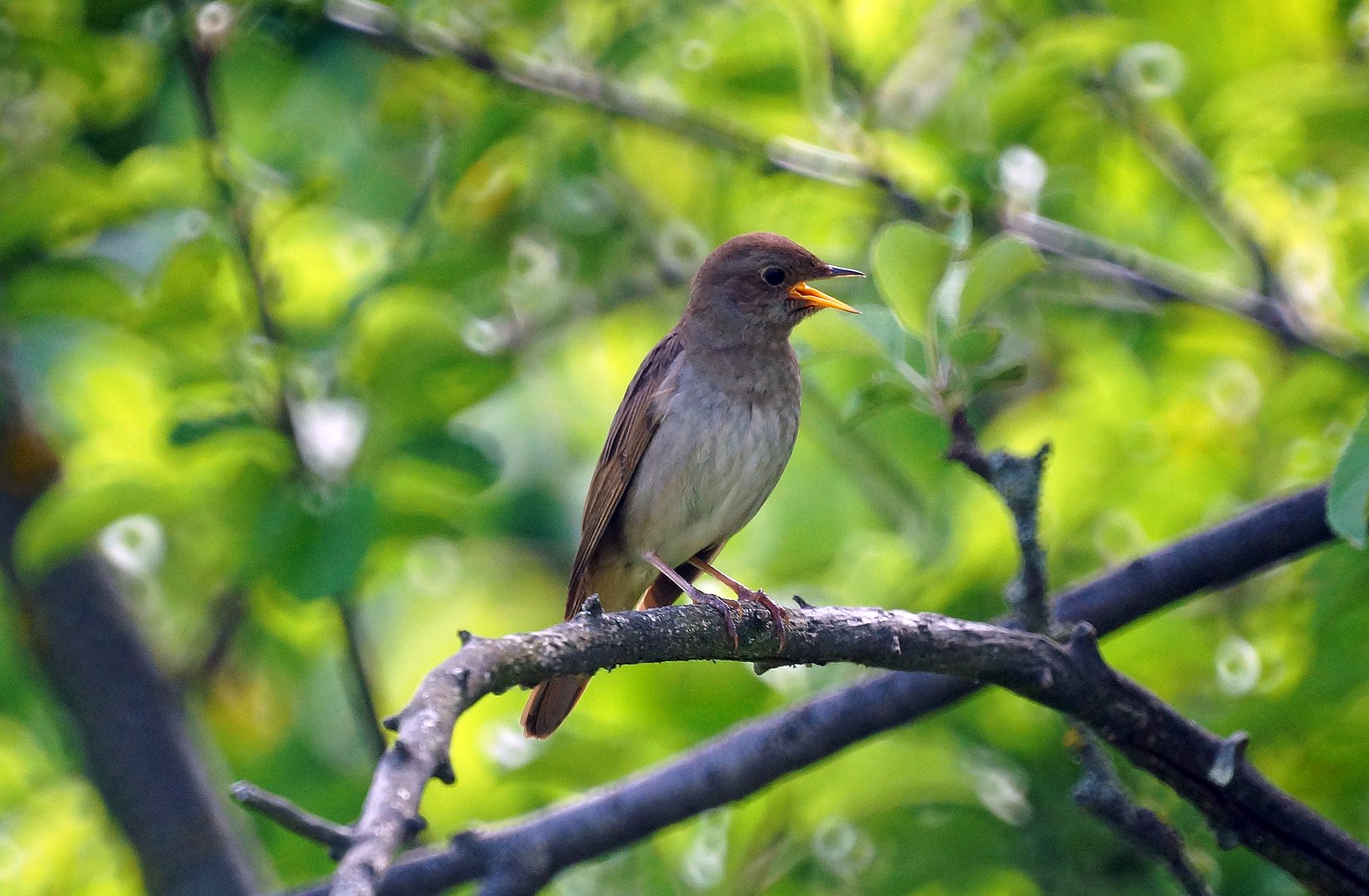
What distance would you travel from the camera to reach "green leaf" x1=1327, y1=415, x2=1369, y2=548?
2.79 m

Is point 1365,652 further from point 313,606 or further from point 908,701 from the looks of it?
point 313,606

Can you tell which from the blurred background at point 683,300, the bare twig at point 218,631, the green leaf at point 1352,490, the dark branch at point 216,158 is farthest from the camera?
the bare twig at point 218,631

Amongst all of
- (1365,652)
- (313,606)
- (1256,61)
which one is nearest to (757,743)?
(1365,652)

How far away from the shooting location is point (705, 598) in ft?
13.4

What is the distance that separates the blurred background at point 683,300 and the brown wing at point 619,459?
447 mm

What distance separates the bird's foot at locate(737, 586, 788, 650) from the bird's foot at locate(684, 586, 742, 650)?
72 mm

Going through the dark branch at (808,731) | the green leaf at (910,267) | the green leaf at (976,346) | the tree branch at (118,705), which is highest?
the green leaf at (910,267)

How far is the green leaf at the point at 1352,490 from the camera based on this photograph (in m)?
2.79

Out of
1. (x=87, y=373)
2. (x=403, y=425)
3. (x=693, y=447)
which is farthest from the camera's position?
(x=87, y=373)

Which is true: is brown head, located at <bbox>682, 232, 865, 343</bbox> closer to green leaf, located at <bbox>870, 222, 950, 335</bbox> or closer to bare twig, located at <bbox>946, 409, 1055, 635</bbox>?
green leaf, located at <bbox>870, 222, 950, 335</bbox>

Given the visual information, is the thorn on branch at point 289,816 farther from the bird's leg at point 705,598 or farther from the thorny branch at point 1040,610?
the thorny branch at point 1040,610

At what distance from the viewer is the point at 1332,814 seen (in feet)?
13.7

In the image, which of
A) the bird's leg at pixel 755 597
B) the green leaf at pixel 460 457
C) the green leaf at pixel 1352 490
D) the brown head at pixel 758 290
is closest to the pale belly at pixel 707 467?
the bird's leg at pixel 755 597

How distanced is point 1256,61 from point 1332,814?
256cm
